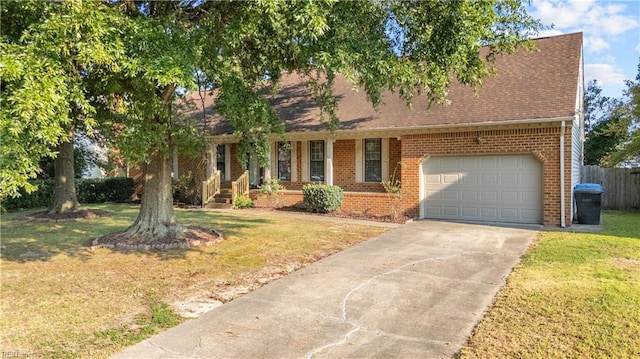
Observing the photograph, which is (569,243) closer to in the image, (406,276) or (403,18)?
(406,276)

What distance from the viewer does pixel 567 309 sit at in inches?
192

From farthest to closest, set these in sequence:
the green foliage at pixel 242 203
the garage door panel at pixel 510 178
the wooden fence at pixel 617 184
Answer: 1. the green foliage at pixel 242 203
2. the wooden fence at pixel 617 184
3. the garage door panel at pixel 510 178

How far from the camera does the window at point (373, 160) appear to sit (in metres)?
15.3

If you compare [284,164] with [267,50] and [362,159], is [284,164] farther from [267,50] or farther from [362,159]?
[267,50]

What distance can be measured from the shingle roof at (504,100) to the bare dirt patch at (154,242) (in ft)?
22.3

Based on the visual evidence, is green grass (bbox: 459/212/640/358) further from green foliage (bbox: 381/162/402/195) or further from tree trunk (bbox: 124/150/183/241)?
tree trunk (bbox: 124/150/183/241)

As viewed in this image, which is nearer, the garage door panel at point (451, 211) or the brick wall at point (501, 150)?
A: the brick wall at point (501, 150)

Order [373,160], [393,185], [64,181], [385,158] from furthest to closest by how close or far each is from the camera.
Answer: [373,160] → [385,158] → [64,181] → [393,185]

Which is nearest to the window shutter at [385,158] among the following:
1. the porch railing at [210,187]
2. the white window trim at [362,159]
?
the white window trim at [362,159]

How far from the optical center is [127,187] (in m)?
20.8

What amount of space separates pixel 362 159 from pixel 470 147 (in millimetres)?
4202

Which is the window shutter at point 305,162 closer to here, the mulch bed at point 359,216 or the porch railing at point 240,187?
the mulch bed at point 359,216

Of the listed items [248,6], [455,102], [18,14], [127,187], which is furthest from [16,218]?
[455,102]

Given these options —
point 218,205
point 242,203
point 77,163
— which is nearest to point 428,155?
point 242,203
